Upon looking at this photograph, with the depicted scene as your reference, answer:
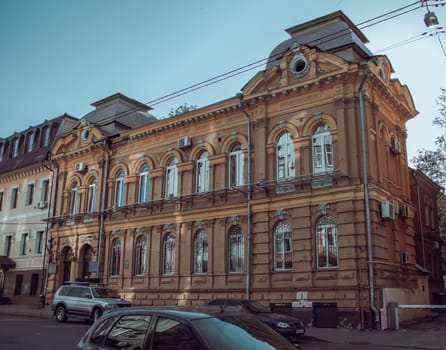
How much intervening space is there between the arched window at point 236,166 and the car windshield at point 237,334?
18.7 metres

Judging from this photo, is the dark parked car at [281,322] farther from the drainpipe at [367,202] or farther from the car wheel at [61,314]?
the car wheel at [61,314]

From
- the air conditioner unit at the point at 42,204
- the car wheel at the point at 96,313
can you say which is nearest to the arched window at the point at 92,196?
the air conditioner unit at the point at 42,204

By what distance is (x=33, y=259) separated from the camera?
35531 millimetres

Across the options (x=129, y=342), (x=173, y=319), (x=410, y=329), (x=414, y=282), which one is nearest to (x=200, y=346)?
(x=173, y=319)

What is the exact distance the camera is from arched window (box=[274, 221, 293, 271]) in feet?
71.7

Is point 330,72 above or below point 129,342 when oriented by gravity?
above

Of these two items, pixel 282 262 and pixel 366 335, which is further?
pixel 282 262

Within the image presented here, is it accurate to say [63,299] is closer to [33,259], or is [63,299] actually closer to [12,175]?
[33,259]

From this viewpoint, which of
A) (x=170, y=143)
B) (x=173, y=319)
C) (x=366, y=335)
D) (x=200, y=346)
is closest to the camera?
(x=200, y=346)

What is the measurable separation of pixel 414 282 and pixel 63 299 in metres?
17.3

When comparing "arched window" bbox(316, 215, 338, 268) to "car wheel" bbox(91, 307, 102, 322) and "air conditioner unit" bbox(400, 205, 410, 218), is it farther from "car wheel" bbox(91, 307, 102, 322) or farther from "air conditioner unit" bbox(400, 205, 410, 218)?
"car wheel" bbox(91, 307, 102, 322)

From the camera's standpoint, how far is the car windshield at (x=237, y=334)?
5262 millimetres

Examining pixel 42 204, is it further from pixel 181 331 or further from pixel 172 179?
pixel 181 331

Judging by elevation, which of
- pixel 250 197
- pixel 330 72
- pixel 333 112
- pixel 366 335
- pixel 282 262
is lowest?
pixel 366 335
